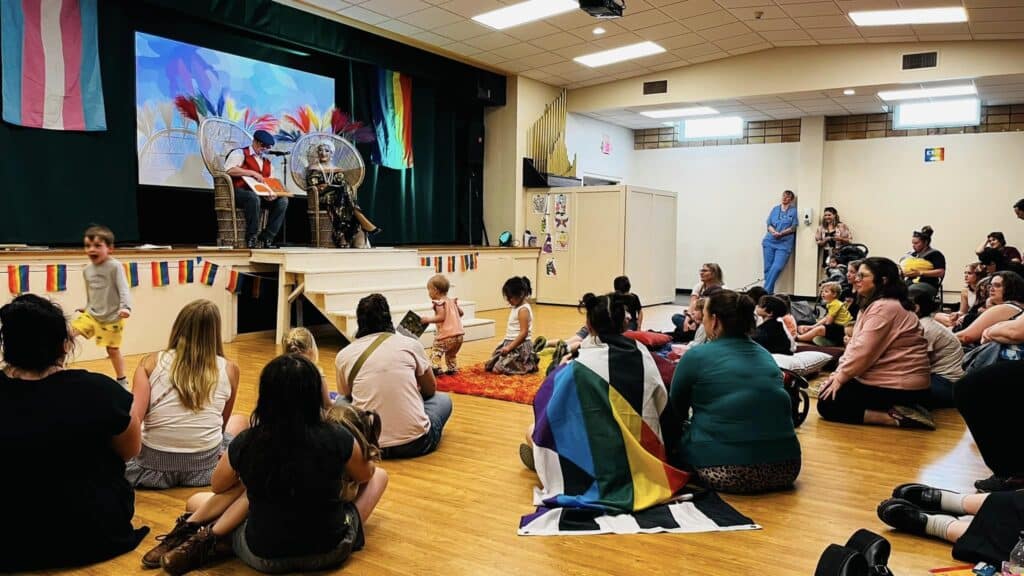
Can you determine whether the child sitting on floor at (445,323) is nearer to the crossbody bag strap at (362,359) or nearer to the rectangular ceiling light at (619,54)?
the crossbody bag strap at (362,359)

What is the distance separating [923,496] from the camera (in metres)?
2.66

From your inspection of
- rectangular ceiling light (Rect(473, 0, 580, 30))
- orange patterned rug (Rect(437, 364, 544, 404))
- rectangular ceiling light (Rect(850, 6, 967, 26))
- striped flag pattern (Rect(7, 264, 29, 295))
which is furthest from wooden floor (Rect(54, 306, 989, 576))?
rectangular ceiling light (Rect(473, 0, 580, 30))

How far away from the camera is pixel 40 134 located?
6.19 meters

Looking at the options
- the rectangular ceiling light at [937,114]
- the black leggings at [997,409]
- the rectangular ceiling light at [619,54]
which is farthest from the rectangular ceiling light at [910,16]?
the black leggings at [997,409]

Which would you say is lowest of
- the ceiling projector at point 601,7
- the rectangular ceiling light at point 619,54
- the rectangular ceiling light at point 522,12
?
the ceiling projector at point 601,7

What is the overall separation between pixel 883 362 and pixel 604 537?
2.50 metres

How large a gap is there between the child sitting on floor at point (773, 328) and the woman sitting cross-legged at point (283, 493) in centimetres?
364

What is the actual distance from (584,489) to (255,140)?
5.87 metres

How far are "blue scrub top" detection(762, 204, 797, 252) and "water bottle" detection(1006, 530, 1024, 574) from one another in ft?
33.5

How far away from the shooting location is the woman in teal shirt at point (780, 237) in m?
11.7

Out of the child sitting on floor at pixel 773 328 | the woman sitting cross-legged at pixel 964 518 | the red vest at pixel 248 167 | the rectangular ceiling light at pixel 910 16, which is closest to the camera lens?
the woman sitting cross-legged at pixel 964 518

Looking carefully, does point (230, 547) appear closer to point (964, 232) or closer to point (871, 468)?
point (871, 468)

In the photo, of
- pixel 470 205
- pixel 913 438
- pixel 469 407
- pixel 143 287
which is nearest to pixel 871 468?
pixel 913 438

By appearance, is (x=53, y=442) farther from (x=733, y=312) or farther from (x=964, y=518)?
(x=964, y=518)
